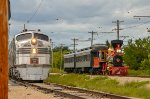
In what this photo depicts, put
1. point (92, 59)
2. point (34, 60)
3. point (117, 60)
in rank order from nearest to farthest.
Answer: point (34, 60) → point (117, 60) → point (92, 59)

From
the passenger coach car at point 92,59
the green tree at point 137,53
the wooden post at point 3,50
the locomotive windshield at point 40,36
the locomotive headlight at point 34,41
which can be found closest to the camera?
the wooden post at point 3,50

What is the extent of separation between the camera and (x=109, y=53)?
42.8 meters

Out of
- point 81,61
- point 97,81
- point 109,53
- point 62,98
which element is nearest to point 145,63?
point 81,61

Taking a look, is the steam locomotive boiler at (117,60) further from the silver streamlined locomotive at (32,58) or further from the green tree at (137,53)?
the green tree at (137,53)

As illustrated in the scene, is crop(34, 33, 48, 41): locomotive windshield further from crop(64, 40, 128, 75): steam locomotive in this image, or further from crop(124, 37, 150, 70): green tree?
crop(124, 37, 150, 70): green tree

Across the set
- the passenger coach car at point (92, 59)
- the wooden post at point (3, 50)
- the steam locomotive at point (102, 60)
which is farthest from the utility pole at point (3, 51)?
the passenger coach car at point (92, 59)

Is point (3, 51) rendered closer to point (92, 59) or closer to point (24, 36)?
point (24, 36)

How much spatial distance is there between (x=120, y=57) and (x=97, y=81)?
12005 millimetres

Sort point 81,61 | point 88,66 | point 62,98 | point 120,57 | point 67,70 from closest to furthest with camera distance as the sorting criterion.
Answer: point 62,98
point 120,57
point 88,66
point 81,61
point 67,70

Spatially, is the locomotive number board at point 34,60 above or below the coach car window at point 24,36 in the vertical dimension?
below

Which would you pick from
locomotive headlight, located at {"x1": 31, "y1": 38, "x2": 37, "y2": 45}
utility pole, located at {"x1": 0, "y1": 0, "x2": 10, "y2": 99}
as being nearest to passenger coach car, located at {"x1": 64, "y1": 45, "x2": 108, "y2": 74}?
locomotive headlight, located at {"x1": 31, "y1": 38, "x2": 37, "y2": 45}

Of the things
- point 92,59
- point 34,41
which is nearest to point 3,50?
point 34,41

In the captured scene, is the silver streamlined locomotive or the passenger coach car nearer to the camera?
the silver streamlined locomotive

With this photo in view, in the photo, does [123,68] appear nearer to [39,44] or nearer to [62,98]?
[39,44]
